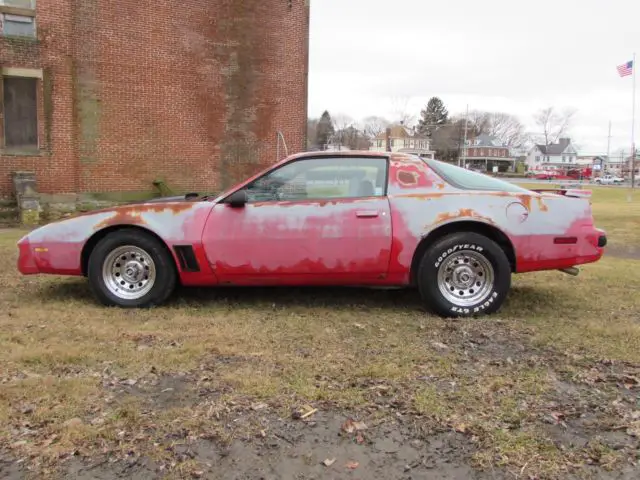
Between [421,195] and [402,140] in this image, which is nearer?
[421,195]

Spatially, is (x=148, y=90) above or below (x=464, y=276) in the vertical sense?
above

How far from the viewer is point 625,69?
121 feet

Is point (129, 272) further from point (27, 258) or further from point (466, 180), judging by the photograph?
point (466, 180)

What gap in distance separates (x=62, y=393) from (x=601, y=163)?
106 metres


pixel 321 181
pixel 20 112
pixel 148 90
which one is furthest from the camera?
pixel 148 90

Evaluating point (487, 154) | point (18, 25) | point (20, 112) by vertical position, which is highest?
point (487, 154)

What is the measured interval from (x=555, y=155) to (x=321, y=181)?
12114 cm

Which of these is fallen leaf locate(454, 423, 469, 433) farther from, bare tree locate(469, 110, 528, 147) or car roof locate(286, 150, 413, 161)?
bare tree locate(469, 110, 528, 147)

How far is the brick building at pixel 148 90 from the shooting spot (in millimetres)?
13789

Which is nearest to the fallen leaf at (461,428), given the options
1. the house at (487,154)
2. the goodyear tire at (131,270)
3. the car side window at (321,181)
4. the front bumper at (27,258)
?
the car side window at (321,181)

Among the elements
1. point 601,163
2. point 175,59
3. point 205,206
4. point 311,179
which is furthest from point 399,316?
point 601,163

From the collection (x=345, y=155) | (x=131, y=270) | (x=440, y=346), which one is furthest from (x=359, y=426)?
(x=131, y=270)

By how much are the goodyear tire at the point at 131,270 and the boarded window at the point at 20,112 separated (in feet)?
36.1

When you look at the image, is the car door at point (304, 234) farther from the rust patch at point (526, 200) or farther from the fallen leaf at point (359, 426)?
the fallen leaf at point (359, 426)
